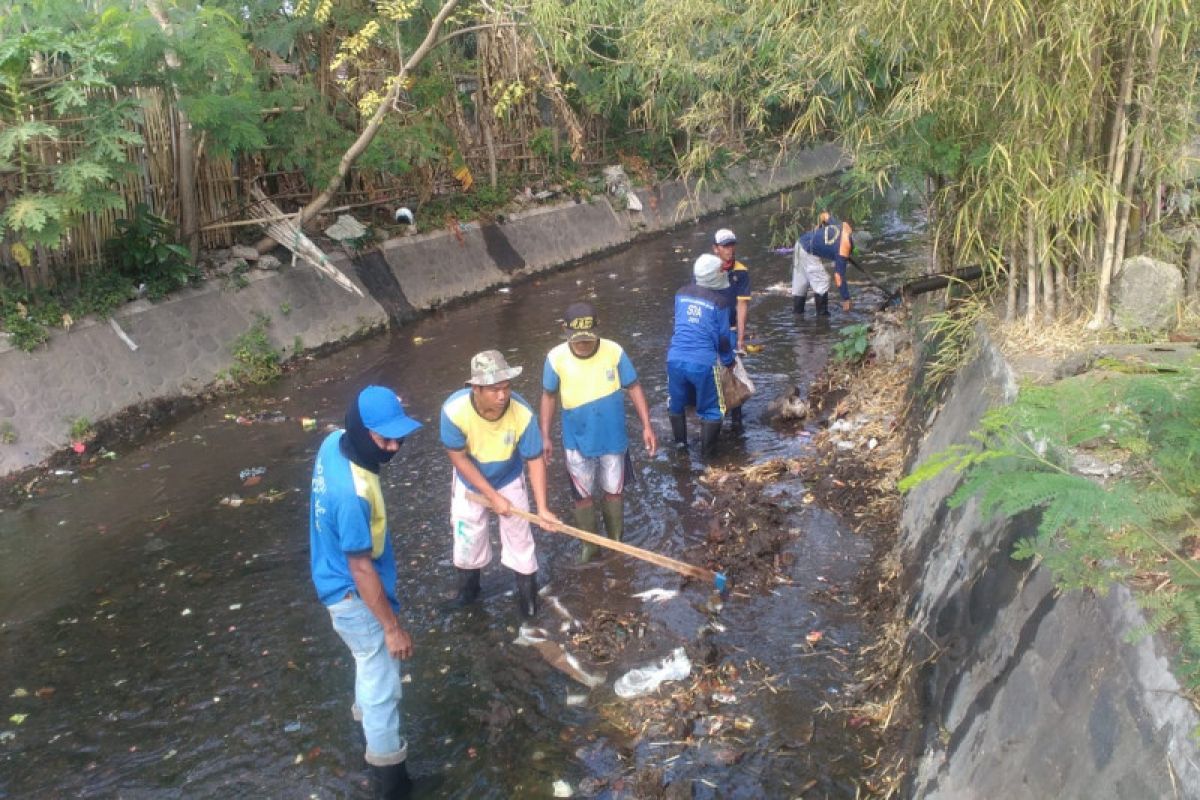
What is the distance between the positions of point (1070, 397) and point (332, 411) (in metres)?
7.83

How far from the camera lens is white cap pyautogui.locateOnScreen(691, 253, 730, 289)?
24.4 feet

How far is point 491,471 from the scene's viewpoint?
17.1ft

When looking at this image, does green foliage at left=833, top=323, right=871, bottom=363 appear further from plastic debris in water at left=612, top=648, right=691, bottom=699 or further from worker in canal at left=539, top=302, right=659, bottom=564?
plastic debris in water at left=612, top=648, right=691, bottom=699

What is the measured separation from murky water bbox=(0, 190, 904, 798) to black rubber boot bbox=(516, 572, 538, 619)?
10cm

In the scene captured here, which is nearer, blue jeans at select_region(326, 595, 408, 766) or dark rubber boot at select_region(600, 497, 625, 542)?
blue jeans at select_region(326, 595, 408, 766)

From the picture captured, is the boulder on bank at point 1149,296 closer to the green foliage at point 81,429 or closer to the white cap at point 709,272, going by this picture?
the white cap at point 709,272

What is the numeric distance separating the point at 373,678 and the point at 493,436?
1620 millimetres

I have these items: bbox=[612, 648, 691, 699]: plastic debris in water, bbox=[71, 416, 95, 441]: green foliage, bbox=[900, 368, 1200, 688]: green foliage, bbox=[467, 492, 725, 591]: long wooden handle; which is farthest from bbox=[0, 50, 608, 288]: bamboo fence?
bbox=[900, 368, 1200, 688]: green foliage

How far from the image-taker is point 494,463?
5.20m

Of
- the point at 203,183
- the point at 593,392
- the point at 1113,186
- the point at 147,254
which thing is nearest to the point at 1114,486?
the point at 1113,186

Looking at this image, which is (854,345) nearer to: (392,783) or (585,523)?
(585,523)

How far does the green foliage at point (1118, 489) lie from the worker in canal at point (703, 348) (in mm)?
3829

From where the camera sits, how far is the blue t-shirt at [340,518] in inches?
149

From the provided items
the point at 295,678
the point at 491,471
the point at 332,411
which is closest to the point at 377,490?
the point at 491,471
